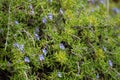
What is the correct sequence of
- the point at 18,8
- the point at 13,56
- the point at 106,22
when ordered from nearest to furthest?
the point at 13,56, the point at 18,8, the point at 106,22

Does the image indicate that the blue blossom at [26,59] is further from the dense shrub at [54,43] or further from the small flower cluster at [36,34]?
the small flower cluster at [36,34]

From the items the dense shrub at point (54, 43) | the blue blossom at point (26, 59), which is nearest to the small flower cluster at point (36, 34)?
the dense shrub at point (54, 43)

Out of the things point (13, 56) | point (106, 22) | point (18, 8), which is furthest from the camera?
point (106, 22)

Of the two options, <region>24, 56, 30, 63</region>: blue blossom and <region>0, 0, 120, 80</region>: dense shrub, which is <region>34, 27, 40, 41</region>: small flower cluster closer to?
<region>0, 0, 120, 80</region>: dense shrub

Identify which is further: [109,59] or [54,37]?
[109,59]

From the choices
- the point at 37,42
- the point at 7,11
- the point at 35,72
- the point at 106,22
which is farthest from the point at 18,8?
the point at 106,22

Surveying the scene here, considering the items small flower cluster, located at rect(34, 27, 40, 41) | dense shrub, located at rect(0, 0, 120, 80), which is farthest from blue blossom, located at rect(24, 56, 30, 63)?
small flower cluster, located at rect(34, 27, 40, 41)

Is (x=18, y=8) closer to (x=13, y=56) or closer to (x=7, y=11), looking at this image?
(x=7, y=11)

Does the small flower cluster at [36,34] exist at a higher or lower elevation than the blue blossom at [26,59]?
higher
